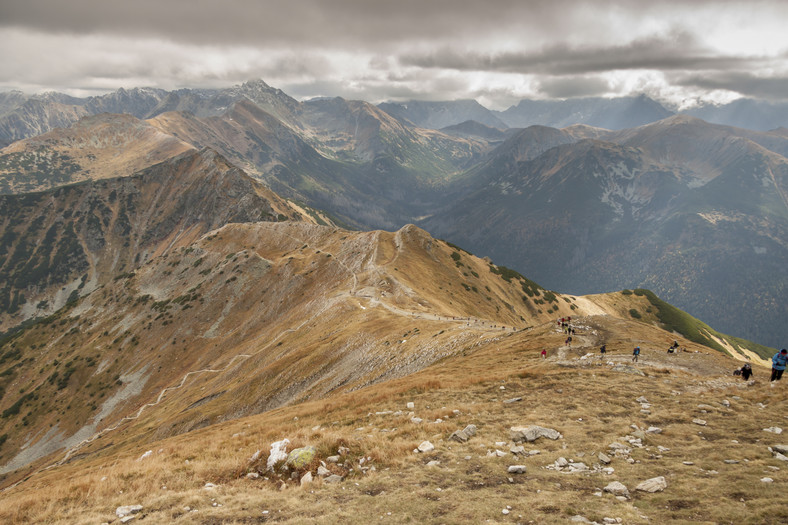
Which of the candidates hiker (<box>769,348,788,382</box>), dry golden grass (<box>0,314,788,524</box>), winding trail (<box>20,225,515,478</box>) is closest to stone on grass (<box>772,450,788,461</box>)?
dry golden grass (<box>0,314,788,524</box>)

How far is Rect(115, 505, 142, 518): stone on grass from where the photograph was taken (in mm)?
15716

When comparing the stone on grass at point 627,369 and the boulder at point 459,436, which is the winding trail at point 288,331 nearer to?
the stone on grass at point 627,369

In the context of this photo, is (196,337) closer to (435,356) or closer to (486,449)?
(435,356)

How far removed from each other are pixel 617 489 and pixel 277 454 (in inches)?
633

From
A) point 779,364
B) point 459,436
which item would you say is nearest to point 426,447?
point 459,436

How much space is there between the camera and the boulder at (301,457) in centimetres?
1886

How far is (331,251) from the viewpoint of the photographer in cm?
13525

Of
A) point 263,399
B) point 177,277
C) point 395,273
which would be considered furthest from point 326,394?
point 177,277

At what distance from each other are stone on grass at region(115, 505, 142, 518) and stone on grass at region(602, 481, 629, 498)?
19.6 metres

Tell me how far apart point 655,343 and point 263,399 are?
54.8 m

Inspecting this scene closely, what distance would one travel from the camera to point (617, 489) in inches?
556

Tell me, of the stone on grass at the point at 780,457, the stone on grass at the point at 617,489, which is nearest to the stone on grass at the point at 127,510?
the stone on grass at the point at 617,489

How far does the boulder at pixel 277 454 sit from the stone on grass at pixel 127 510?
5.62 m

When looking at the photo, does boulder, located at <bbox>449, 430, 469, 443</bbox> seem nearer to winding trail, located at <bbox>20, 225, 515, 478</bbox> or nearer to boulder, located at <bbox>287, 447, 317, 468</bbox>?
boulder, located at <bbox>287, 447, 317, 468</bbox>
